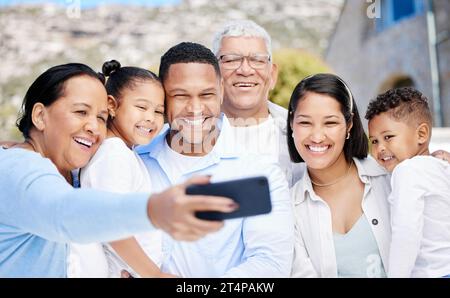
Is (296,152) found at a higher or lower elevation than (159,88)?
lower

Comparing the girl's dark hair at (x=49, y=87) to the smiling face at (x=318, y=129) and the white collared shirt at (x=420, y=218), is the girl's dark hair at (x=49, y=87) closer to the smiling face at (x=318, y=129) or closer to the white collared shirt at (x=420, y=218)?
the smiling face at (x=318, y=129)

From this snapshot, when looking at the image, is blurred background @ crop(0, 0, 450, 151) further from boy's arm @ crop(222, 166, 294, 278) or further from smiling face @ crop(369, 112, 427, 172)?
boy's arm @ crop(222, 166, 294, 278)

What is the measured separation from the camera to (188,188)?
1021 mm

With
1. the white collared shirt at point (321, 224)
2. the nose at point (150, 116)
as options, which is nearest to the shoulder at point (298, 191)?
the white collared shirt at point (321, 224)

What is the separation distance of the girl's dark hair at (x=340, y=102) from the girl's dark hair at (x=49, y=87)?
1.93 feet

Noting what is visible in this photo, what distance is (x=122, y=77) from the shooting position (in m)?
1.65

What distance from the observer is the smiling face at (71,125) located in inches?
59.5

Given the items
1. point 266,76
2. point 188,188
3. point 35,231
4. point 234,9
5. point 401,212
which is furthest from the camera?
point 234,9

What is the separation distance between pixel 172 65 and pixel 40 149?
44 centimetres

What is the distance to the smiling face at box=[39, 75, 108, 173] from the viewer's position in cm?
151

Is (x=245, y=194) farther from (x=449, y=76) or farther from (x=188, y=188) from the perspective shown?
(x=449, y=76)

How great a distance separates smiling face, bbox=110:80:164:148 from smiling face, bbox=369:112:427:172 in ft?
2.12

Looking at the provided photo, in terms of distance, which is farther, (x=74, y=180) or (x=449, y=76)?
(x=449, y=76)
